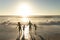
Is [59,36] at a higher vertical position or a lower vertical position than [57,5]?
lower

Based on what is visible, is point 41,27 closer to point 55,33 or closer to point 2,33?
point 55,33

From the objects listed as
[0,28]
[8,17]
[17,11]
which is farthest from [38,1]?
[0,28]

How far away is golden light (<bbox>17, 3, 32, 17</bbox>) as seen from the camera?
180 centimetres

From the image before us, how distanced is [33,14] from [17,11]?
22cm

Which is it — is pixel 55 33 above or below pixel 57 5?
below

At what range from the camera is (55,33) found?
1.75 metres

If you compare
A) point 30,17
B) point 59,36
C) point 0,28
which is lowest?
point 59,36

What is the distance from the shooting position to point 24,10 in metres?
1.81

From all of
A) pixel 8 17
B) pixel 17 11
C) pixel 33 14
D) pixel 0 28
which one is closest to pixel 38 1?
pixel 33 14

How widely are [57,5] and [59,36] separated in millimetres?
412

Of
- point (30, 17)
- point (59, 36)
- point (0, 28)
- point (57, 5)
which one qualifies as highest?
point (57, 5)

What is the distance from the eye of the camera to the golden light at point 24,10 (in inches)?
70.9

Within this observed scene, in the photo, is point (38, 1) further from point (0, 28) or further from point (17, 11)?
point (0, 28)

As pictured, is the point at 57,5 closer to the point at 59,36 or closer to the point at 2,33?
the point at 59,36
